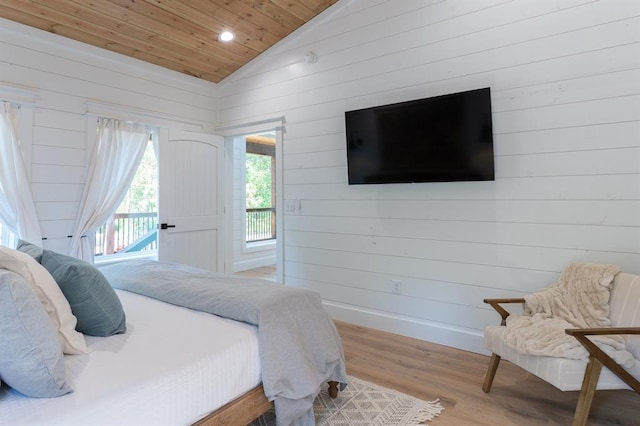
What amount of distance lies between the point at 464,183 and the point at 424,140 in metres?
0.49

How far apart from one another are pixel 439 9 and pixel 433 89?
26.4 inches

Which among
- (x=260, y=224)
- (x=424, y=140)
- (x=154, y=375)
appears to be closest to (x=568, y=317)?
(x=424, y=140)

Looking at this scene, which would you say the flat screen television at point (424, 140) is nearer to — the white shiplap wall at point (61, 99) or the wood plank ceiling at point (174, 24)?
the wood plank ceiling at point (174, 24)

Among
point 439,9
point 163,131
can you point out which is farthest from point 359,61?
point 163,131

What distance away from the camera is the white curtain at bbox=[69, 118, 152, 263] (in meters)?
3.57

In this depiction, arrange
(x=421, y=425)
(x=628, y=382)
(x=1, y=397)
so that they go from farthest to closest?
(x=421, y=425) < (x=628, y=382) < (x=1, y=397)

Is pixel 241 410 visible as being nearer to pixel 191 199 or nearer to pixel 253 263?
pixel 191 199

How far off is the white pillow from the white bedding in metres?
0.05

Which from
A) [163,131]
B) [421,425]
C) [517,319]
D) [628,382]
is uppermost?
[163,131]

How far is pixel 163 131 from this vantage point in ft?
13.7

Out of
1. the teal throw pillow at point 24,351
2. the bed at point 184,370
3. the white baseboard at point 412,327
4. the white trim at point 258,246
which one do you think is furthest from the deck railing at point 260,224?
the teal throw pillow at point 24,351

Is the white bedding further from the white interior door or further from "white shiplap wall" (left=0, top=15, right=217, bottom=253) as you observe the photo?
the white interior door

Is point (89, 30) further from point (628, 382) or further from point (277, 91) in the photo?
point (628, 382)

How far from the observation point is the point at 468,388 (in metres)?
2.39
